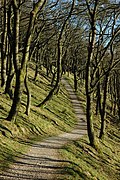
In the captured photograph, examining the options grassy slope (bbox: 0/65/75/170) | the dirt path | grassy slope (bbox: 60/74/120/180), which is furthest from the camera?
grassy slope (bbox: 0/65/75/170)

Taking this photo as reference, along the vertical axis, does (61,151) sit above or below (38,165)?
below

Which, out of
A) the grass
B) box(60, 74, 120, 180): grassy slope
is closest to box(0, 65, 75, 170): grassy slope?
the grass

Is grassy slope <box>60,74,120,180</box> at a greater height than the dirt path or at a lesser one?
lesser

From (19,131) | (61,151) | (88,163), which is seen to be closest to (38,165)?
(61,151)

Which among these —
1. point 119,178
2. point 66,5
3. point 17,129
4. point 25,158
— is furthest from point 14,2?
point 66,5

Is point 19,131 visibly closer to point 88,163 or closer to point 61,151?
point 61,151

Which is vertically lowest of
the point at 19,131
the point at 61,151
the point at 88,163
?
the point at 88,163

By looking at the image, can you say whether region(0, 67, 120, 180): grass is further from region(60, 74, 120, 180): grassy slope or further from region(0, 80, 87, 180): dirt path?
region(0, 80, 87, 180): dirt path

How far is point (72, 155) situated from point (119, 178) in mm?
2670

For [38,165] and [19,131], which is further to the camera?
[19,131]

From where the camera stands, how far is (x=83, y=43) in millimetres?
45906

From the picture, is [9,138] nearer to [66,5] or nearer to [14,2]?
[14,2]

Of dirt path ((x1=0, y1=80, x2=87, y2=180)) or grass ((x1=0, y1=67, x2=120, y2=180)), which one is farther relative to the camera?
grass ((x1=0, y1=67, x2=120, y2=180))

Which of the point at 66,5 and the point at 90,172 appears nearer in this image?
the point at 90,172
